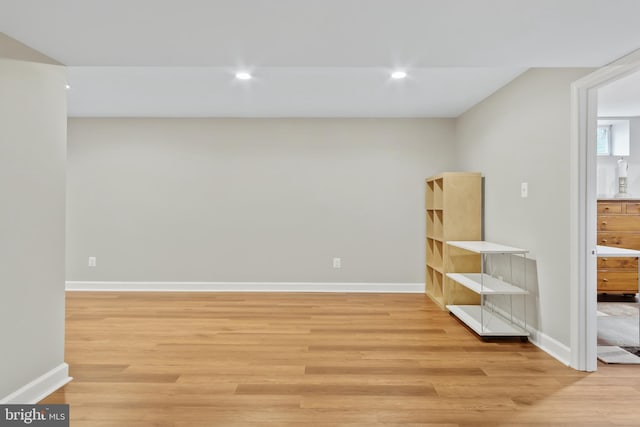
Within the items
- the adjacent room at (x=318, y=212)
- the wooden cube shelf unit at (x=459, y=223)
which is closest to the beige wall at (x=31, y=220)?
the adjacent room at (x=318, y=212)

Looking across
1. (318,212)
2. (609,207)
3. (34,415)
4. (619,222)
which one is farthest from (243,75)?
(619,222)

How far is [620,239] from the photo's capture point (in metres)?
4.55

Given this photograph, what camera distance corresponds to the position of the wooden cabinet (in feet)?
14.6

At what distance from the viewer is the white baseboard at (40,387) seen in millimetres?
1956

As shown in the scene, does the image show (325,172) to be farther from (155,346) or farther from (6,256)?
(6,256)

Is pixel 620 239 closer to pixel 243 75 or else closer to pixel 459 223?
pixel 459 223

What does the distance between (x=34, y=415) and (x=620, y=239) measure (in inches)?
224

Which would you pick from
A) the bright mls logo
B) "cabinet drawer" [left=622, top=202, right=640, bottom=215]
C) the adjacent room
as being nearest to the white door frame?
the adjacent room

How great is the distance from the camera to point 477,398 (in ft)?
7.06

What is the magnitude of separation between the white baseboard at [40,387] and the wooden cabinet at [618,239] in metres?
5.26

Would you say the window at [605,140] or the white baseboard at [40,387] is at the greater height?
the window at [605,140]

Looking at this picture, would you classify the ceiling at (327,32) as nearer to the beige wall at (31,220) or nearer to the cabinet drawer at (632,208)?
the beige wall at (31,220)

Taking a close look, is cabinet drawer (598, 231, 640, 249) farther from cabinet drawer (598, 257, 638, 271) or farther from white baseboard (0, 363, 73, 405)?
white baseboard (0, 363, 73, 405)

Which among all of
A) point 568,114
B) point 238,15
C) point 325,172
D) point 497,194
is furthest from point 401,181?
point 238,15
